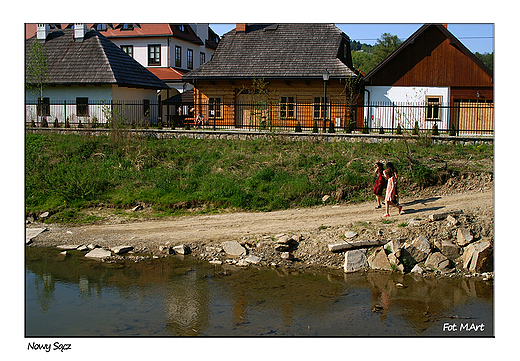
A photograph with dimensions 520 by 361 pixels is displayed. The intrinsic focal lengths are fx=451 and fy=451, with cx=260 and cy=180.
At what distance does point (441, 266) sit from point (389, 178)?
10.3 ft

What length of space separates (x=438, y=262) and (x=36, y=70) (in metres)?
25.8

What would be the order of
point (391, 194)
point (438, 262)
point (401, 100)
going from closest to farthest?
point (438, 262) → point (391, 194) → point (401, 100)

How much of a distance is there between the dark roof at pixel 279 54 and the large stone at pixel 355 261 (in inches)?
648

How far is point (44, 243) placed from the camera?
11922mm

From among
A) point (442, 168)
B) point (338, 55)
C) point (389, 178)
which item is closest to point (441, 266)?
point (389, 178)

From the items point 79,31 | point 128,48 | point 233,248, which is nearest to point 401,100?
point 233,248

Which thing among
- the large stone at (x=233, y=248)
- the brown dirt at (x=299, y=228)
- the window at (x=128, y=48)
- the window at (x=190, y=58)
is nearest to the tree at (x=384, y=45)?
the window at (x=190, y=58)

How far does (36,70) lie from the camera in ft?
88.7

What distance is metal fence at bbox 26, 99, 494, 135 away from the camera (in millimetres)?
20859

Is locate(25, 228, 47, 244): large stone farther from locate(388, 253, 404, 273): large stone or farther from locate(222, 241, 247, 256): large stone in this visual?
locate(388, 253, 404, 273): large stone

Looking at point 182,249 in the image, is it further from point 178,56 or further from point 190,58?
point 190,58

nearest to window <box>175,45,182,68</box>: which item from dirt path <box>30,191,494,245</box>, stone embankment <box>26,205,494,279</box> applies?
dirt path <box>30,191,494,245</box>

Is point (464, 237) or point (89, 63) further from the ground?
point (89, 63)

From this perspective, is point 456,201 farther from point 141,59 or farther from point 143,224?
point 141,59
